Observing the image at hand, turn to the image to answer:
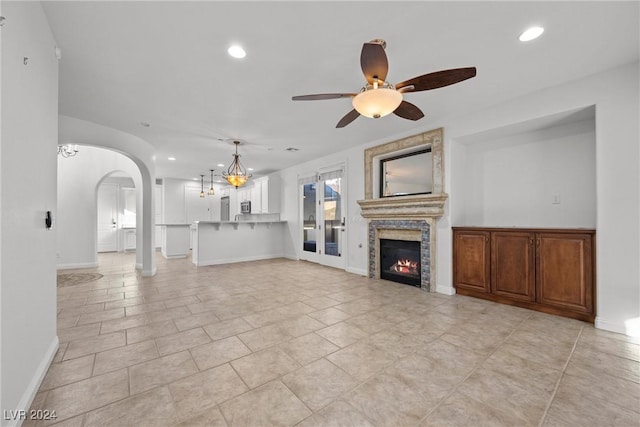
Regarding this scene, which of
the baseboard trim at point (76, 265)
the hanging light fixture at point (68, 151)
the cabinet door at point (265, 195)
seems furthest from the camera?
the cabinet door at point (265, 195)

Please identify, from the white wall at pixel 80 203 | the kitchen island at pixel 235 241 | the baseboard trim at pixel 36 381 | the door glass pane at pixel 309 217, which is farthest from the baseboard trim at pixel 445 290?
the white wall at pixel 80 203

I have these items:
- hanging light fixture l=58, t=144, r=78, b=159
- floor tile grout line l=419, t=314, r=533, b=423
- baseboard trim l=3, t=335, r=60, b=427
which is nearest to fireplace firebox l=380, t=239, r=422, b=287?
floor tile grout line l=419, t=314, r=533, b=423

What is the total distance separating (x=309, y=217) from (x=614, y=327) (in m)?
5.62

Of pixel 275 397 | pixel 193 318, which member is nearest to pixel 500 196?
pixel 275 397

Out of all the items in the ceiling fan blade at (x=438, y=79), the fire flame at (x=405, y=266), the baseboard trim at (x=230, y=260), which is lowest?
the baseboard trim at (x=230, y=260)

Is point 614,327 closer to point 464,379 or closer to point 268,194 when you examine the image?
point 464,379

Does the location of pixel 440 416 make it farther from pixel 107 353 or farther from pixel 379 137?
pixel 379 137

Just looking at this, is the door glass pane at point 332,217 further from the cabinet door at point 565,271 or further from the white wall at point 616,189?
the white wall at point 616,189

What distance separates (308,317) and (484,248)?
8.44 ft

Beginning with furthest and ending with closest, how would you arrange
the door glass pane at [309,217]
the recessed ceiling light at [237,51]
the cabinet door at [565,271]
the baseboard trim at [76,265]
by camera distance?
the door glass pane at [309,217] < the baseboard trim at [76,265] < the cabinet door at [565,271] < the recessed ceiling light at [237,51]

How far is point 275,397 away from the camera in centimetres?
168

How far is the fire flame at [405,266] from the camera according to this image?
14.8 feet

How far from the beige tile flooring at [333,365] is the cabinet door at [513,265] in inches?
9.4

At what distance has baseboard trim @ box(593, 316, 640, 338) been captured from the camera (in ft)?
8.30
